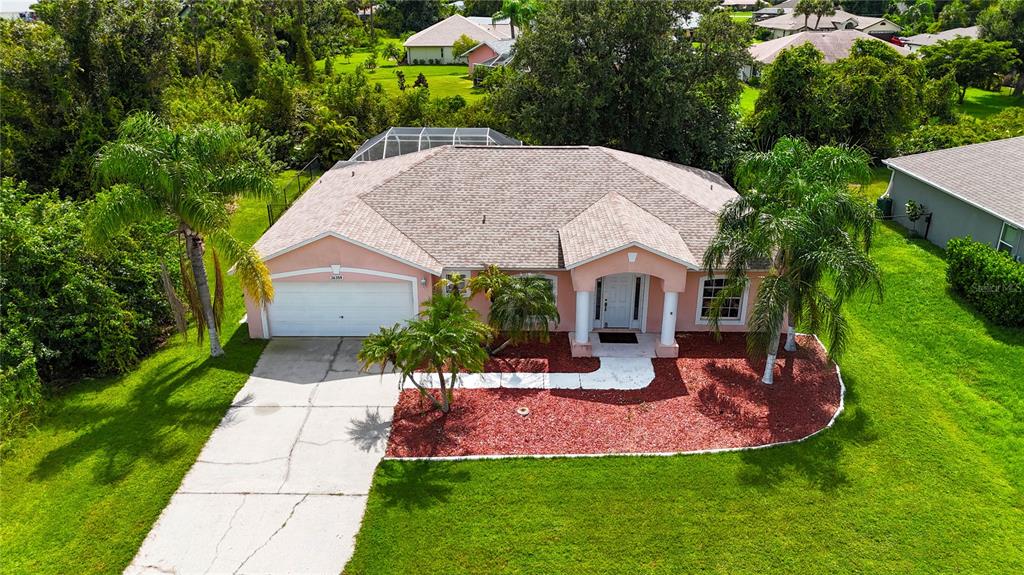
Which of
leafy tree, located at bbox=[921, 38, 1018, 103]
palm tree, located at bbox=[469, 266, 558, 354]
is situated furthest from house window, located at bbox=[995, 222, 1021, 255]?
leafy tree, located at bbox=[921, 38, 1018, 103]

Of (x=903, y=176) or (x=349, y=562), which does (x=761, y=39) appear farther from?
(x=349, y=562)

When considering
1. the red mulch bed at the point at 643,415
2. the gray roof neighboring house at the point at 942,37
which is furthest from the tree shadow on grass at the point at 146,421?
the gray roof neighboring house at the point at 942,37

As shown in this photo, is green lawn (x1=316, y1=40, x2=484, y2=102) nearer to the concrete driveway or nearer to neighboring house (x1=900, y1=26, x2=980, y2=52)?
the concrete driveway

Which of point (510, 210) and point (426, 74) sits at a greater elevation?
point (426, 74)

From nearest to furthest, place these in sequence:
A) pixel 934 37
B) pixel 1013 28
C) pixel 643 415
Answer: pixel 643 415
pixel 1013 28
pixel 934 37

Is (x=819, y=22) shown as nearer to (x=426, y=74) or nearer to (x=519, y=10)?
(x=519, y=10)

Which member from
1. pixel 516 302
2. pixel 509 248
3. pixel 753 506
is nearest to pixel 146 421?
pixel 516 302
